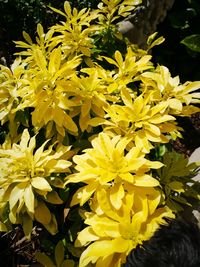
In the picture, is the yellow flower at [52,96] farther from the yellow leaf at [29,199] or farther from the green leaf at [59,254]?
the green leaf at [59,254]

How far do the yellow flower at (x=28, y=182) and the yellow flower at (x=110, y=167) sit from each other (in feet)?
0.28

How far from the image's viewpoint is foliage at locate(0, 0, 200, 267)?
1691 mm

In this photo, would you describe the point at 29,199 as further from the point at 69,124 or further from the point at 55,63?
the point at 55,63

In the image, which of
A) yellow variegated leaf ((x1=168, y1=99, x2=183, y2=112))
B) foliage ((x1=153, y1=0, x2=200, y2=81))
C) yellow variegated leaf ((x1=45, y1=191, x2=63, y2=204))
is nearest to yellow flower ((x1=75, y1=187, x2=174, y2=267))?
yellow variegated leaf ((x1=45, y1=191, x2=63, y2=204))

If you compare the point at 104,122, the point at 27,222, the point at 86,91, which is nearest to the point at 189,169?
the point at 104,122

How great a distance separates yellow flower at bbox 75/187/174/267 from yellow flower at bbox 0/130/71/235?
19cm

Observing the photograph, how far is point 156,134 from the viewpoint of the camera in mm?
1840

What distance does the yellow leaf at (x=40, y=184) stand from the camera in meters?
1.69

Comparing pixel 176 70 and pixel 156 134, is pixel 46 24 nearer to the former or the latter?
pixel 176 70

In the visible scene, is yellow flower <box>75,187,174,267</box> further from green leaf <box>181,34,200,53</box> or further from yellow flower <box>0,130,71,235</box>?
green leaf <box>181,34,200,53</box>

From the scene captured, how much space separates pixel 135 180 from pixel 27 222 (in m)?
0.44

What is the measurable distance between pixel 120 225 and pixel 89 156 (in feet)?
0.96

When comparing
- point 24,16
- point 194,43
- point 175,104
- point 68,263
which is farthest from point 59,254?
point 194,43

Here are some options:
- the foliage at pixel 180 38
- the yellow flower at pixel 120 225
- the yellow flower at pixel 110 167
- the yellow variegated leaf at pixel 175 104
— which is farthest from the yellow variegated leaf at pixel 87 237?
the foliage at pixel 180 38
